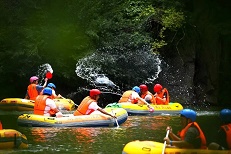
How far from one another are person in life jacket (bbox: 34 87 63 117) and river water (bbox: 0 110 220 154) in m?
0.56

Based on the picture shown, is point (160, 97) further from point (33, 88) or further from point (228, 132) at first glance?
point (228, 132)

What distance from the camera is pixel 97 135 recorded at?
41.3 ft

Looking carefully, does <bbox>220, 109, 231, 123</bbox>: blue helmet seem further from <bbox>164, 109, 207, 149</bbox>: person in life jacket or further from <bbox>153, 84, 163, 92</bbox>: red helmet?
<bbox>153, 84, 163, 92</bbox>: red helmet

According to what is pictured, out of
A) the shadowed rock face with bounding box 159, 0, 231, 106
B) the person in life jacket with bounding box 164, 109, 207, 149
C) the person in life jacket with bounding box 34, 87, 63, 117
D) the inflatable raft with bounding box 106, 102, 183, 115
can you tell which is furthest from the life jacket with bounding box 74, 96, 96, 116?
the shadowed rock face with bounding box 159, 0, 231, 106

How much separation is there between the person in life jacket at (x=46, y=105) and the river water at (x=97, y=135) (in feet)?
1.83

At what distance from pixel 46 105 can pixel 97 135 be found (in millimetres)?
2025

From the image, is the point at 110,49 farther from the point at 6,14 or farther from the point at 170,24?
the point at 6,14

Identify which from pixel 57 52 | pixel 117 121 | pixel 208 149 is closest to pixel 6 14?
pixel 57 52

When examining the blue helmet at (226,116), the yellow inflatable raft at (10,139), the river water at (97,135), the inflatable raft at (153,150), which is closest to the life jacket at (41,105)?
the river water at (97,135)

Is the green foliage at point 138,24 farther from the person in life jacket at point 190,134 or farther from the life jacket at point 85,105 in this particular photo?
the person in life jacket at point 190,134

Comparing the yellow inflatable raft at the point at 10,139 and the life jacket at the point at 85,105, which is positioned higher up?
the life jacket at the point at 85,105

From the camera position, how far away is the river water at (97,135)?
10.5 meters

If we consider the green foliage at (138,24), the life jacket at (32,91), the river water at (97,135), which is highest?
the green foliage at (138,24)

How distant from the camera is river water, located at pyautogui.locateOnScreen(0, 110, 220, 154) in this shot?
34.4 ft
